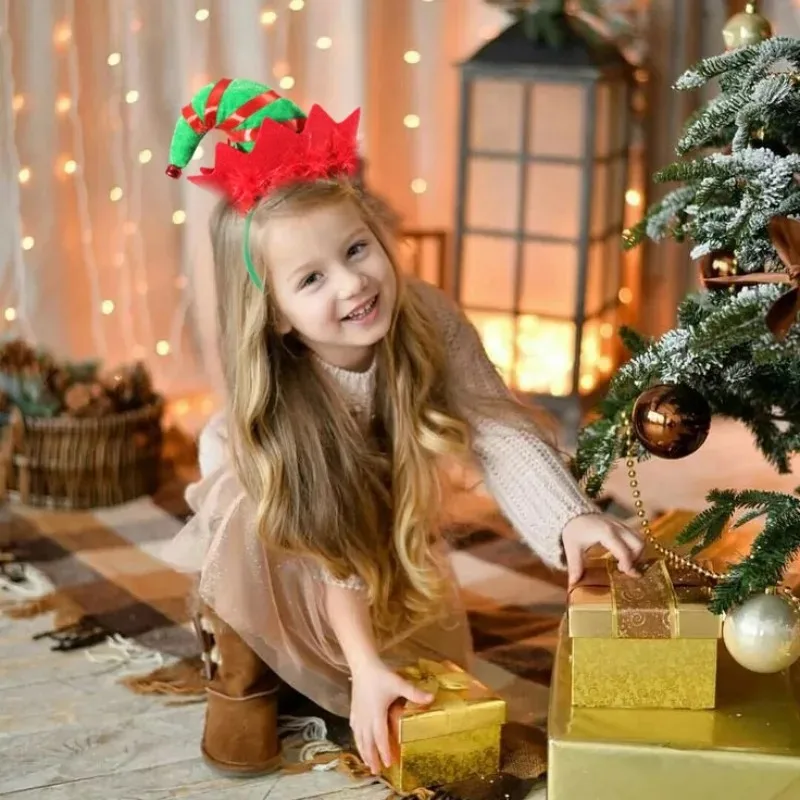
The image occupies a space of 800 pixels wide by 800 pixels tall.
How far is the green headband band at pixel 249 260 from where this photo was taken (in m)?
1.43

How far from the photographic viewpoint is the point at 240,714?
151 centimetres

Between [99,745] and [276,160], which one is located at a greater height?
[276,160]

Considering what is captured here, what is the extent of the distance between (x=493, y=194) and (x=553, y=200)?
127 millimetres

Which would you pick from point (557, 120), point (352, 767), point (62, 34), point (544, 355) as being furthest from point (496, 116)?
point (352, 767)

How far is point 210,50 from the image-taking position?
2.72 meters

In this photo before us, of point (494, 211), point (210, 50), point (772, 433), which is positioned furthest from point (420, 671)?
point (210, 50)

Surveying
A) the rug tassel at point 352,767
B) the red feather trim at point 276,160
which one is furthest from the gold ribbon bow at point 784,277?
the rug tassel at point 352,767

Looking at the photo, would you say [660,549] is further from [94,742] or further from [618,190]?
[618,190]

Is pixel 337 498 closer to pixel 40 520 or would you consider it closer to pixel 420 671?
pixel 420 671


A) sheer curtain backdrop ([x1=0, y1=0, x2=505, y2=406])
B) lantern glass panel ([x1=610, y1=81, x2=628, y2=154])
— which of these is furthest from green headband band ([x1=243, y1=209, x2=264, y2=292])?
lantern glass panel ([x1=610, y1=81, x2=628, y2=154])

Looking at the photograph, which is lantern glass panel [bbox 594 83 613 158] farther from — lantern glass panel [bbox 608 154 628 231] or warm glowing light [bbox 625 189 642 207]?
warm glowing light [bbox 625 189 642 207]

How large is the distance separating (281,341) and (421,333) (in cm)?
17

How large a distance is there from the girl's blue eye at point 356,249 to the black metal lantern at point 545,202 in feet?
4.01

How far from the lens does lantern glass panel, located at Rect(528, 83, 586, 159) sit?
8.43 feet
